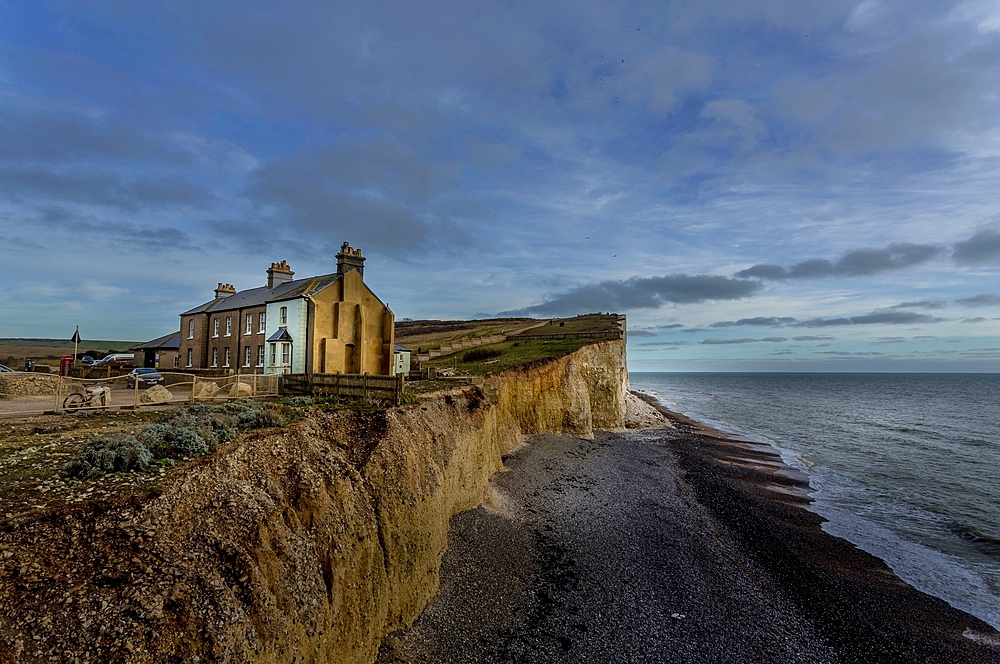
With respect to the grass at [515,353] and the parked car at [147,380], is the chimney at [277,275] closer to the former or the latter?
the parked car at [147,380]

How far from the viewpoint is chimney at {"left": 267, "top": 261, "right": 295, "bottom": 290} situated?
121 ft

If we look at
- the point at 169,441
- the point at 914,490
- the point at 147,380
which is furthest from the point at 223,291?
the point at 914,490

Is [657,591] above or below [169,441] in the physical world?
below

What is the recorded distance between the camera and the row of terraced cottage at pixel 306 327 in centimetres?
2905

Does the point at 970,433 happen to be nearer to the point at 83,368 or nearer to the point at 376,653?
the point at 376,653

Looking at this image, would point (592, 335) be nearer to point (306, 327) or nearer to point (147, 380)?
point (306, 327)

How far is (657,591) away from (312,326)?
23.7 meters

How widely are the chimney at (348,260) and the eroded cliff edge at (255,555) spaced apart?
16766mm

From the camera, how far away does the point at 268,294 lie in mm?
34719

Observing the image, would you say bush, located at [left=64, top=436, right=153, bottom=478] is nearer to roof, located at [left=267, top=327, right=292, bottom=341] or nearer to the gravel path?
the gravel path

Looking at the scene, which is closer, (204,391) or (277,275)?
(204,391)

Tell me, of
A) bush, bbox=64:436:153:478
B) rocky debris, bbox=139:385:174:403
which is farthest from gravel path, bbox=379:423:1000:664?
rocky debris, bbox=139:385:174:403

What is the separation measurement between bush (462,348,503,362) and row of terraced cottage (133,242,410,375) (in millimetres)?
20074

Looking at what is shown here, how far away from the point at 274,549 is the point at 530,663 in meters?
7.44
